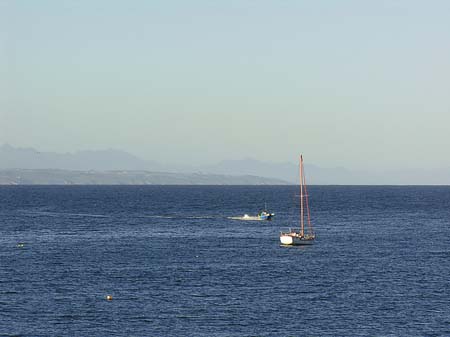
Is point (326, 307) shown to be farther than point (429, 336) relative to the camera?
Yes

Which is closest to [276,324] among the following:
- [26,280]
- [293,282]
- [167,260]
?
[293,282]

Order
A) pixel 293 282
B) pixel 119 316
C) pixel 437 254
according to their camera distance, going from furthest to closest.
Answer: pixel 437 254 < pixel 293 282 < pixel 119 316

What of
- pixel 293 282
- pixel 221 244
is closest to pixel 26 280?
pixel 293 282

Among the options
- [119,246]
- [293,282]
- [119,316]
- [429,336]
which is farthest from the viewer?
[119,246]

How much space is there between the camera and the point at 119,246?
170000 mm

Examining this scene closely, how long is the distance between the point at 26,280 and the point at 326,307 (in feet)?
154

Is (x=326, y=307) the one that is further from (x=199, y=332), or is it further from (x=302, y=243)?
Answer: (x=302, y=243)

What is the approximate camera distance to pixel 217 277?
124312 mm

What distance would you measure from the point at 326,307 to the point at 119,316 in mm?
25927

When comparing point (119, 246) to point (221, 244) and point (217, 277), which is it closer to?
point (221, 244)

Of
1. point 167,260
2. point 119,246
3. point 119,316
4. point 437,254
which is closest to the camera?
point 119,316

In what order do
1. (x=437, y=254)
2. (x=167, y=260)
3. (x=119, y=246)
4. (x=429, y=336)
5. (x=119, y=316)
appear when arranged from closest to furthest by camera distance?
(x=429, y=336), (x=119, y=316), (x=167, y=260), (x=437, y=254), (x=119, y=246)

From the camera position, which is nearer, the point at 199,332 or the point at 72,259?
the point at 199,332

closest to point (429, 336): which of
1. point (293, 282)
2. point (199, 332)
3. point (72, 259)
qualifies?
point (199, 332)
